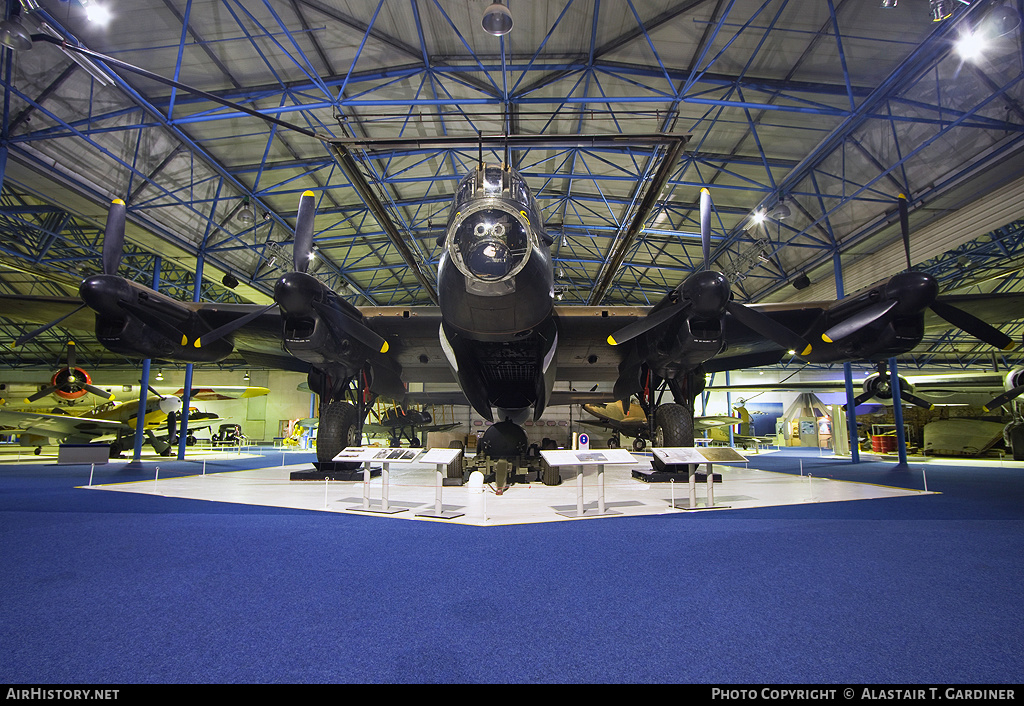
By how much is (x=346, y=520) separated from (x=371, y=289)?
26.7m

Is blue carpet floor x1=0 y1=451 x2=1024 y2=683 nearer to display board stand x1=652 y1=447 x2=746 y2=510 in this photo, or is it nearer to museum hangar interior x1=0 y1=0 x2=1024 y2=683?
museum hangar interior x1=0 y1=0 x2=1024 y2=683

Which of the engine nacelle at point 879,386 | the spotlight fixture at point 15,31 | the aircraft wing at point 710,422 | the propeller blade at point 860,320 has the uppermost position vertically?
the spotlight fixture at point 15,31

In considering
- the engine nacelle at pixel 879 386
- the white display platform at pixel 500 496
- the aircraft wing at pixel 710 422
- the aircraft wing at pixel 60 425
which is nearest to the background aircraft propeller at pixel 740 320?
the white display platform at pixel 500 496

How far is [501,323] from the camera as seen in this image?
6992 millimetres

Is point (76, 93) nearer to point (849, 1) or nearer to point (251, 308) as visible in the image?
point (251, 308)

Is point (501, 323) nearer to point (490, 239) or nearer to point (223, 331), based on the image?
point (490, 239)

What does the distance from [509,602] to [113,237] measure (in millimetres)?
8945

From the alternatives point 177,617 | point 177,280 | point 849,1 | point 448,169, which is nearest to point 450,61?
point 448,169

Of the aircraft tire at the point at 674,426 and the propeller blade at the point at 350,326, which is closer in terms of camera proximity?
the propeller blade at the point at 350,326

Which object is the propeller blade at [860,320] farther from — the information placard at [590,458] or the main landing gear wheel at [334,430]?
the main landing gear wheel at [334,430]

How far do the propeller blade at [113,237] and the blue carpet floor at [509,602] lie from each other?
13.9ft

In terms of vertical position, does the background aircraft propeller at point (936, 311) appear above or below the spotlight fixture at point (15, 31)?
below

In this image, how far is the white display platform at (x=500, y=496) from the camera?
6208mm

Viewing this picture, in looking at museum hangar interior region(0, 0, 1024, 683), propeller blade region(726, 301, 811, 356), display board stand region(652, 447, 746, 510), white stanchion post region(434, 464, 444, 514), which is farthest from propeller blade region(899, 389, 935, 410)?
white stanchion post region(434, 464, 444, 514)
